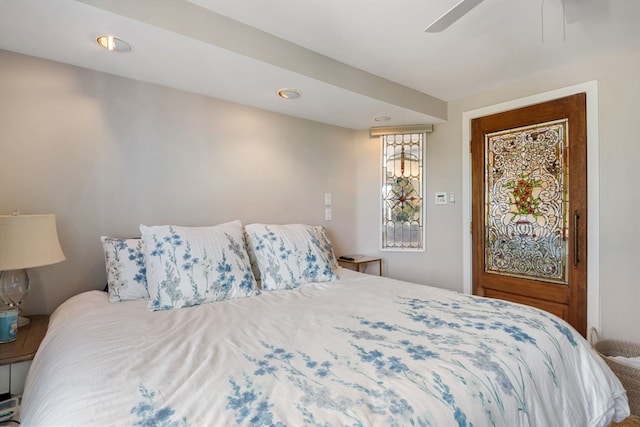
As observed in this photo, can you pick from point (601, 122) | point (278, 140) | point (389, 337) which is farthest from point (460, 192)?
point (389, 337)

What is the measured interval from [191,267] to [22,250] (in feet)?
2.49

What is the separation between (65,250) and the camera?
1.89m

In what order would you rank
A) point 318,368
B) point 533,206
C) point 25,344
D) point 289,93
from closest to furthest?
point 318,368, point 25,344, point 289,93, point 533,206

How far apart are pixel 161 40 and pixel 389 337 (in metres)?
1.85

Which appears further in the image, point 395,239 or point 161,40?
point 395,239

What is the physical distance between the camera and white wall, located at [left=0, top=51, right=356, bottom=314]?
1787 mm

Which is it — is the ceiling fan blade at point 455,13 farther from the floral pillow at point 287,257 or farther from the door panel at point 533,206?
the door panel at point 533,206

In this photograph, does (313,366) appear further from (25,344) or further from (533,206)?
(533,206)

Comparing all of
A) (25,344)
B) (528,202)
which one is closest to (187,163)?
(25,344)

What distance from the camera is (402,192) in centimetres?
346

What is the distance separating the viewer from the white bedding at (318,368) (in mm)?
775

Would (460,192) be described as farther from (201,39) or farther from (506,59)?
(201,39)

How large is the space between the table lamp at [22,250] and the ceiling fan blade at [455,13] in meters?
2.13

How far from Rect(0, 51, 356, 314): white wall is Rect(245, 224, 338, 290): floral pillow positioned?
50cm
